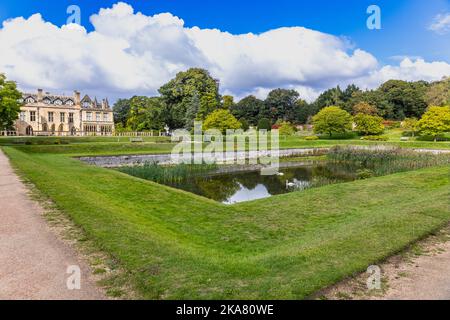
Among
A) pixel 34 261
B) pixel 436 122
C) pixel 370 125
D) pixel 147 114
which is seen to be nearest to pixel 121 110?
pixel 147 114

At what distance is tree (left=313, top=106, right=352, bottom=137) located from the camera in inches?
2023

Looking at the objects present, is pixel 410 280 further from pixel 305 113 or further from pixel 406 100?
pixel 305 113

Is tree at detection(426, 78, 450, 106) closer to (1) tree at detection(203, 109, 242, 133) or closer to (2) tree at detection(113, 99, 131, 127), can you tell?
(1) tree at detection(203, 109, 242, 133)

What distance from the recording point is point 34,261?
484cm

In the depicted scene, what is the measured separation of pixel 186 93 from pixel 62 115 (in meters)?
23.5

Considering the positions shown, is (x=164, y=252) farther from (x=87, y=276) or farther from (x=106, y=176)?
(x=106, y=176)

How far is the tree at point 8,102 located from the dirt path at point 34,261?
28.1 m

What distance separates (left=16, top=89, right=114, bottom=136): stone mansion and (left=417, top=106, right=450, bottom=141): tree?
47.3 m

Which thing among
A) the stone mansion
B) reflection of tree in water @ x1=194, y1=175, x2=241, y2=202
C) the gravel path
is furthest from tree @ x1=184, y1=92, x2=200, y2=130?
the gravel path

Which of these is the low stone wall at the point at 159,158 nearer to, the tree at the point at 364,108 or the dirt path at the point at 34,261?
the dirt path at the point at 34,261

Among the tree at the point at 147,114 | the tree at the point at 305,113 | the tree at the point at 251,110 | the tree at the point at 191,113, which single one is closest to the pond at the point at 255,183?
the tree at the point at 191,113

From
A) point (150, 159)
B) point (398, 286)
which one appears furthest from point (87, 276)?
point (150, 159)

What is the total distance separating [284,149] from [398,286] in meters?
31.3
